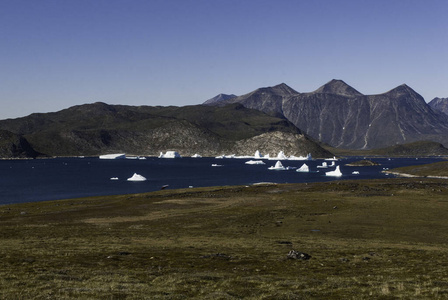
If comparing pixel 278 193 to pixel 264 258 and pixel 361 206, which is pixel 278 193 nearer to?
pixel 361 206

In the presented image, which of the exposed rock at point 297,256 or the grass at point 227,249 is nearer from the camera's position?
the grass at point 227,249

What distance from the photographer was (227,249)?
4166 centimetres

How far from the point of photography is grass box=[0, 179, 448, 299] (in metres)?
25.4

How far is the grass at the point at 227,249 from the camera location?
2544cm

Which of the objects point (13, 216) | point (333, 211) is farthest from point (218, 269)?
point (13, 216)

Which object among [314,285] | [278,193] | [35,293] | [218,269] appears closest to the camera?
[35,293]

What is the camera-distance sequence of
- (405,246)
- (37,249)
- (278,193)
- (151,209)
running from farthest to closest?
1. (278,193)
2. (151,209)
3. (405,246)
4. (37,249)

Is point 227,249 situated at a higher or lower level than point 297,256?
lower

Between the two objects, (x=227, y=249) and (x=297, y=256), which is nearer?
(x=297, y=256)

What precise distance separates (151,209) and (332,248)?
44921mm

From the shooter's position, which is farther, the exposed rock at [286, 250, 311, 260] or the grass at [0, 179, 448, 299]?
the exposed rock at [286, 250, 311, 260]

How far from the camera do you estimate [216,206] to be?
83.4m

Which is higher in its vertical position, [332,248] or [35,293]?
[35,293]

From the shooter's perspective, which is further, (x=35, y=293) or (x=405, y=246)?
(x=405, y=246)
